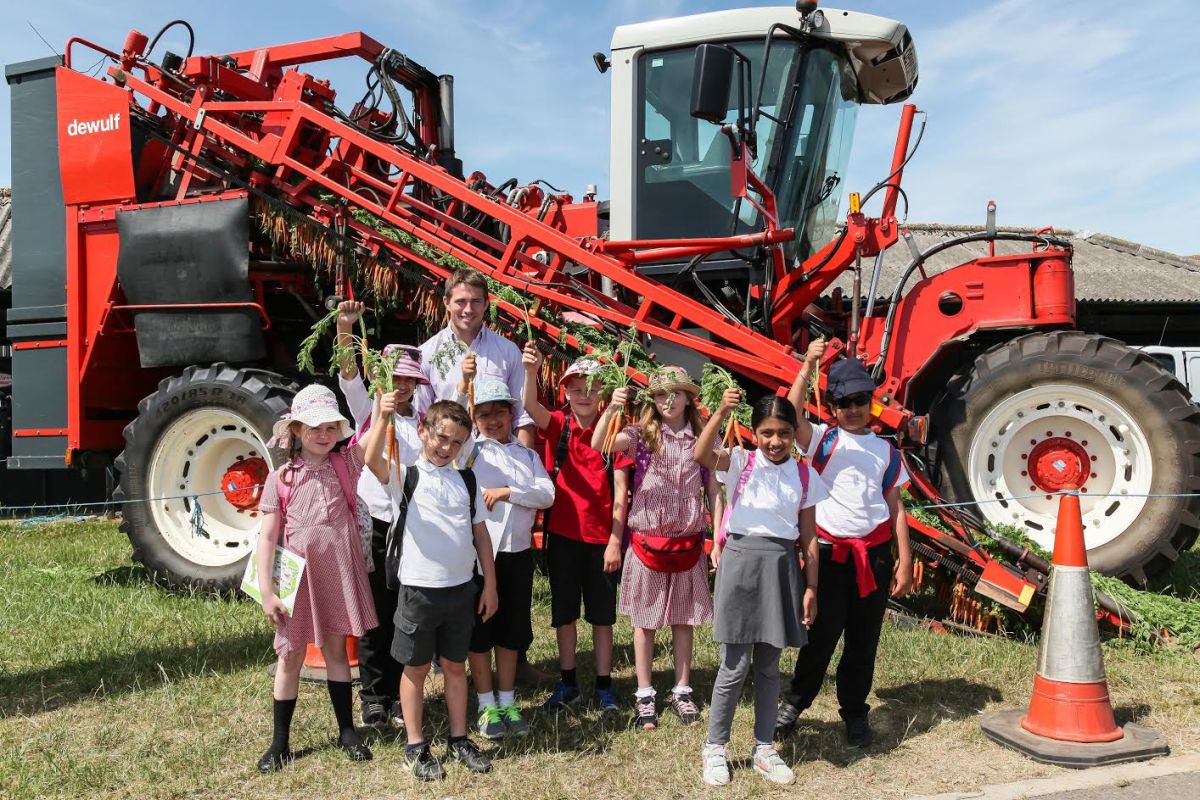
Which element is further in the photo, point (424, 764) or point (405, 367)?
point (405, 367)

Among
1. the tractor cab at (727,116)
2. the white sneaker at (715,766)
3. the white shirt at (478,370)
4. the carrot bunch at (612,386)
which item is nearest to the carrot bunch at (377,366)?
the white shirt at (478,370)

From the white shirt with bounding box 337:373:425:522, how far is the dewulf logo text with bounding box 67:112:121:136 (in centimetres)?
360

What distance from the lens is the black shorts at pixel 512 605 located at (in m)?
4.02

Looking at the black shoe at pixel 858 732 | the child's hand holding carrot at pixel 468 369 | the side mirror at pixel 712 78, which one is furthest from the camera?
the side mirror at pixel 712 78

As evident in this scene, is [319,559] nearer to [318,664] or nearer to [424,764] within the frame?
[424,764]

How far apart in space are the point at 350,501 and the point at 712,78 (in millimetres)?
2711

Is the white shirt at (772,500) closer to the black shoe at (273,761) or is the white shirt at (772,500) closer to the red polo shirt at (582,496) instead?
the red polo shirt at (582,496)

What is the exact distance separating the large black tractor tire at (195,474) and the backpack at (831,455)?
3.51 meters

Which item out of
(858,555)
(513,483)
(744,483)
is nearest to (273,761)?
(513,483)

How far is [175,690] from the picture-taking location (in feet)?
14.5

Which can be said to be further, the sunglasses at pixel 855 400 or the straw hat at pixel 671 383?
the straw hat at pixel 671 383

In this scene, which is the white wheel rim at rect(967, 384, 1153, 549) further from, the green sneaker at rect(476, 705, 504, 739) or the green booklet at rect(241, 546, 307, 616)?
the green booklet at rect(241, 546, 307, 616)

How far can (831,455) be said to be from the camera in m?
3.91

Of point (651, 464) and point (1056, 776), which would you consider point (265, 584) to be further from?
point (1056, 776)
